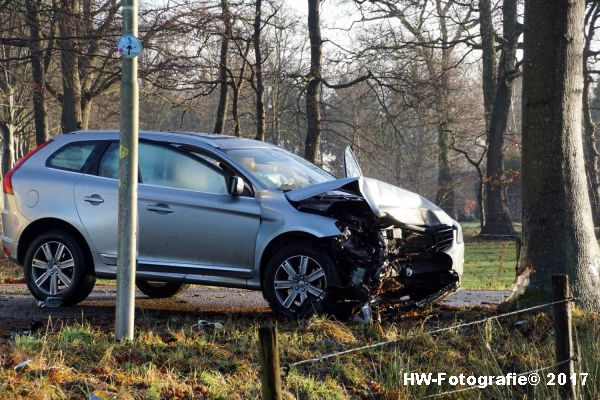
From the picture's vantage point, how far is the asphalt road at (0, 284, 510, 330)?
9.09 m

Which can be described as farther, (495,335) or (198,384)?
(495,335)

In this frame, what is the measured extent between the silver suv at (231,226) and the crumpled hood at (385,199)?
0.6 inches

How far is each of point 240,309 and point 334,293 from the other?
5.83ft

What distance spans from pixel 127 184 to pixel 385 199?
2.63m

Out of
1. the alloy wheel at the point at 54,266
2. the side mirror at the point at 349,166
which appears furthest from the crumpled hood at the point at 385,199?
the alloy wheel at the point at 54,266

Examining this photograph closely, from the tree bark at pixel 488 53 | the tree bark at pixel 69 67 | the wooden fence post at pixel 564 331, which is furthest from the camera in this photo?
the tree bark at pixel 488 53

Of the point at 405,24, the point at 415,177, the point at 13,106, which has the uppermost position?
the point at 405,24

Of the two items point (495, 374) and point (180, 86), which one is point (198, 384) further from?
point (180, 86)

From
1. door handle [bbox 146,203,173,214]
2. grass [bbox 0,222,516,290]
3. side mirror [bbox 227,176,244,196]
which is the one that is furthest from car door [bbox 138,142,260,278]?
grass [bbox 0,222,516,290]

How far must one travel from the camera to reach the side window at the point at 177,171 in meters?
9.19

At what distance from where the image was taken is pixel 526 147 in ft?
31.1

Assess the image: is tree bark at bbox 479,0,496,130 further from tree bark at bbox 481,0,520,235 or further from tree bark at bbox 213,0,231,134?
tree bark at bbox 213,0,231,134

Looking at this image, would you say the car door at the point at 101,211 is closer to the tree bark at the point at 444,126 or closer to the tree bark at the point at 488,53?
the tree bark at the point at 444,126

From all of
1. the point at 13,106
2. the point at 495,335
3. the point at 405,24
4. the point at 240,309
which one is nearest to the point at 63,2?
the point at 240,309
